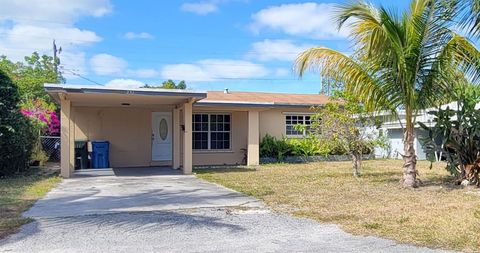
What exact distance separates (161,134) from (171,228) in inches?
512

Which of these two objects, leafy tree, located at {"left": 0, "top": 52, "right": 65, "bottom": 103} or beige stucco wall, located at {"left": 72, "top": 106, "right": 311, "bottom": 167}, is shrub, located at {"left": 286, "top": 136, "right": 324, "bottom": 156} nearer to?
beige stucco wall, located at {"left": 72, "top": 106, "right": 311, "bottom": 167}

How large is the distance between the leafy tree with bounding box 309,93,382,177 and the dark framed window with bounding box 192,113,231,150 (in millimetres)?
6556

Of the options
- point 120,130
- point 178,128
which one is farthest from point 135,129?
point 178,128

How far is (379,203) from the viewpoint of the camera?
909 cm

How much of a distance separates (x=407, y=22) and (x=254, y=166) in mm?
9501

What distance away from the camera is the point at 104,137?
744 inches

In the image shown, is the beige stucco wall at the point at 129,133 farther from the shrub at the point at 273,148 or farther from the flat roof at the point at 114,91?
the flat roof at the point at 114,91

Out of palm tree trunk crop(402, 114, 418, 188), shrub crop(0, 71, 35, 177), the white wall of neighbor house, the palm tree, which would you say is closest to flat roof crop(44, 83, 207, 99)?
shrub crop(0, 71, 35, 177)

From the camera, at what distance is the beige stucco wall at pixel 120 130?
1881 centimetres

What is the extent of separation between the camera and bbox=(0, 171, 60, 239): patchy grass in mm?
7161

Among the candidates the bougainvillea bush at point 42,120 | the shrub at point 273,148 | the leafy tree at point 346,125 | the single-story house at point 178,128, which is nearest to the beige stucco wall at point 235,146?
the single-story house at point 178,128

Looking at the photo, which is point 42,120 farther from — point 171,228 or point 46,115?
point 171,228

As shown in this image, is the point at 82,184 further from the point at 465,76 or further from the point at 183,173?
the point at 465,76

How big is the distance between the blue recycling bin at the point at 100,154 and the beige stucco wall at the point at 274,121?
22.2 feet
